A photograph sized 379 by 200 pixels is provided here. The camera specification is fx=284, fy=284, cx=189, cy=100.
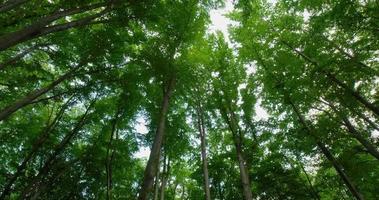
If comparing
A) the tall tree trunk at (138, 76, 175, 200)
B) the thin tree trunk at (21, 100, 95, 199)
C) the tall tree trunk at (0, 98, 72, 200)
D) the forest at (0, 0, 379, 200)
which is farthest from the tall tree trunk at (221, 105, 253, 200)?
the tall tree trunk at (0, 98, 72, 200)

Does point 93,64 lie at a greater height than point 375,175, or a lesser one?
greater

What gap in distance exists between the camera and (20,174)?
43.6 ft

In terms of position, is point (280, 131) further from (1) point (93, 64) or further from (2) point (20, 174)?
(2) point (20, 174)

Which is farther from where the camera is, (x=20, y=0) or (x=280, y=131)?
(x=280, y=131)

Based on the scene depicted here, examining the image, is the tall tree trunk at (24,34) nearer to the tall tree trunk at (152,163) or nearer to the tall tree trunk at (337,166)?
the tall tree trunk at (152,163)

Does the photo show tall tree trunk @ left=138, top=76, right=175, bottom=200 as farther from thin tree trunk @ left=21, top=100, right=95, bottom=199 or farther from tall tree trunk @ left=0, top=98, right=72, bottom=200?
tall tree trunk @ left=0, top=98, right=72, bottom=200

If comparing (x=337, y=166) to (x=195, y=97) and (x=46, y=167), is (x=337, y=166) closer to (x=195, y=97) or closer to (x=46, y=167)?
(x=195, y=97)

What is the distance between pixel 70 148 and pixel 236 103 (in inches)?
392

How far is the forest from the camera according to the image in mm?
9875

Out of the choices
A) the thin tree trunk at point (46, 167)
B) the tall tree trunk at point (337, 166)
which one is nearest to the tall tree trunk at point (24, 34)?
the thin tree trunk at point (46, 167)

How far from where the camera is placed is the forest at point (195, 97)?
9875mm

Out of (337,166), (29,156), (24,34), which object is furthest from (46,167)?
(337,166)

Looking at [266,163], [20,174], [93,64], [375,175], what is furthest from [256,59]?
[20,174]

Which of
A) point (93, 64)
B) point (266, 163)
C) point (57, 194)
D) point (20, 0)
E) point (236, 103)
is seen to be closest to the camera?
point (20, 0)
